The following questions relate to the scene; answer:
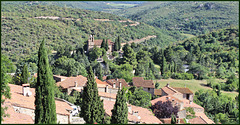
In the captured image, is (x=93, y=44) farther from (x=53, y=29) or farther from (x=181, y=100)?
(x=53, y=29)

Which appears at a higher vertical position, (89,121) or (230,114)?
(89,121)

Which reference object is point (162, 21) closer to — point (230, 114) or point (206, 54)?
point (206, 54)

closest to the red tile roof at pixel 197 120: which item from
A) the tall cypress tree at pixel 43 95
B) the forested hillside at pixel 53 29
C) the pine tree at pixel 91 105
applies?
the pine tree at pixel 91 105

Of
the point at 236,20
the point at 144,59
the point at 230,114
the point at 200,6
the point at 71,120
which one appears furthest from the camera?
the point at 200,6

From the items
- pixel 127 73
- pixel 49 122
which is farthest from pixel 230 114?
pixel 49 122

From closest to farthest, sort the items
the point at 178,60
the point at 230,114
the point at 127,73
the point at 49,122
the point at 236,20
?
the point at 49,122, the point at 230,114, the point at 127,73, the point at 178,60, the point at 236,20

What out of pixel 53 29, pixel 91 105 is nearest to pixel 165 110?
pixel 91 105
